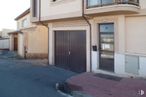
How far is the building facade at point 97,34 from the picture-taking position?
42.3ft

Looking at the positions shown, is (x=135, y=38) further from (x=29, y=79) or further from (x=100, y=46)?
(x=29, y=79)

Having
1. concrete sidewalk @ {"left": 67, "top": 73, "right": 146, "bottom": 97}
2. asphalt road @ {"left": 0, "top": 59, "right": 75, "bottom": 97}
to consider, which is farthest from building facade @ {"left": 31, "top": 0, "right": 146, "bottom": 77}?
asphalt road @ {"left": 0, "top": 59, "right": 75, "bottom": 97}

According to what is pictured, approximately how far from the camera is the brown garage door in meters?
16.3

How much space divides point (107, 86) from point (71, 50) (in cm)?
660

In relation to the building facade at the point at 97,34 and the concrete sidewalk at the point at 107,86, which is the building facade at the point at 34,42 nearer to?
the building facade at the point at 97,34

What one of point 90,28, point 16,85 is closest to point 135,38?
point 90,28

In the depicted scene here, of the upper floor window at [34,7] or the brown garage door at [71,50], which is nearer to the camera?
the brown garage door at [71,50]

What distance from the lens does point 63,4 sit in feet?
55.5

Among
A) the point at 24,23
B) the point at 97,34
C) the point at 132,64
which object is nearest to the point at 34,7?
the point at 97,34

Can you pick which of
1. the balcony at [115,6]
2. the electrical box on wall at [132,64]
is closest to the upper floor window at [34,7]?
the balcony at [115,6]

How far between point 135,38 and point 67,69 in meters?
5.81

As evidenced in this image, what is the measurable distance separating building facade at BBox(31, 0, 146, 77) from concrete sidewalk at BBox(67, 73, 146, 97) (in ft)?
4.66

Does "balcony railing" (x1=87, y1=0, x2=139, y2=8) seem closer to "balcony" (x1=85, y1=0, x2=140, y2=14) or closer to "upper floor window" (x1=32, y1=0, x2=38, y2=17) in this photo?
"balcony" (x1=85, y1=0, x2=140, y2=14)

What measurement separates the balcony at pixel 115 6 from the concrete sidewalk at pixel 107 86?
310cm
